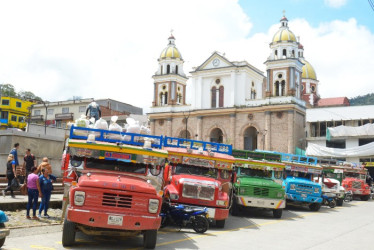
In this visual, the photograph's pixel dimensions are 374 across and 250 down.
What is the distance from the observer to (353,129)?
4959 centimetres

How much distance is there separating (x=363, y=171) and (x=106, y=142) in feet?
80.2

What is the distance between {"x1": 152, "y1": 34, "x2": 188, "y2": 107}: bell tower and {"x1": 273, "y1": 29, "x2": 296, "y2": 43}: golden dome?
1515cm

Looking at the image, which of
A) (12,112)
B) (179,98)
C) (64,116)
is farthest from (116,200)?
(12,112)

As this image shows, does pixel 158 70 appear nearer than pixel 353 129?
No

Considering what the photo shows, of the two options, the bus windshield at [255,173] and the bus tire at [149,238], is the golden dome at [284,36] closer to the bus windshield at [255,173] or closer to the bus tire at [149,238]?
the bus windshield at [255,173]

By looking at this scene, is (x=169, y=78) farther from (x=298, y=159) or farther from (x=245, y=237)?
(x=245, y=237)

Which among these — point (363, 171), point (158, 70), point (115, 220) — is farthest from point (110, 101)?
point (115, 220)

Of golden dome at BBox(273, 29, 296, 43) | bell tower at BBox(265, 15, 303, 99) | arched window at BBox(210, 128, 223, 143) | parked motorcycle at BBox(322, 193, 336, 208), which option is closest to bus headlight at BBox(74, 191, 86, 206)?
A: parked motorcycle at BBox(322, 193, 336, 208)

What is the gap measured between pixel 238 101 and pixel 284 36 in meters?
10.2

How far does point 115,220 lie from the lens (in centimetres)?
756

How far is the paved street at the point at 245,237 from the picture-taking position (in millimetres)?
8555

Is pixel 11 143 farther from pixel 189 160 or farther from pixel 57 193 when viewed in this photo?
pixel 189 160

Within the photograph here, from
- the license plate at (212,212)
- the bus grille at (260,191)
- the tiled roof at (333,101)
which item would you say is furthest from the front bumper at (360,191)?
Result: the tiled roof at (333,101)

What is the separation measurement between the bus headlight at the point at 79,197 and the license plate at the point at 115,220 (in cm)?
59
